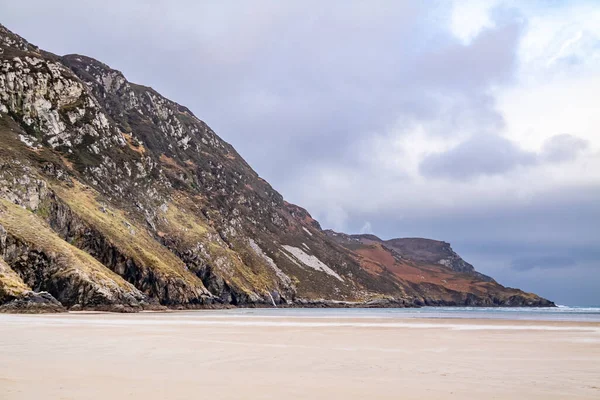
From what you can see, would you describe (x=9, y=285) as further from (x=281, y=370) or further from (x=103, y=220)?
(x=281, y=370)

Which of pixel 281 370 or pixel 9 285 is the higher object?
pixel 281 370

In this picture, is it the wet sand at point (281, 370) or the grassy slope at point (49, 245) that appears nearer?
the wet sand at point (281, 370)

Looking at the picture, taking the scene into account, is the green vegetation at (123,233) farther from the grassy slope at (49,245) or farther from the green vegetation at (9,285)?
the green vegetation at (9,285)

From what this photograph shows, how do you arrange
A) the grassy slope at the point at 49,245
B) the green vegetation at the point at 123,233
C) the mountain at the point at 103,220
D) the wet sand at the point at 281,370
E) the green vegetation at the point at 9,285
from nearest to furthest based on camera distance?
the wet sand at the point at 281,370 < the green vegetation at the point at 9,285 < the grassy slope at the point at 49,245 < the mountain at the point at 103,220 < the green vegetation at the point at 123,233

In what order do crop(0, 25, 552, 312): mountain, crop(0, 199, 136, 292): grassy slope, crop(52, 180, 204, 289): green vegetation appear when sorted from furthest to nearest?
1. crop(52, 180, 204, 289): green vegetation
2. crop(0, 25, 552, 312): mountain
3. crop(0, 199, 136, 292): grassy slope

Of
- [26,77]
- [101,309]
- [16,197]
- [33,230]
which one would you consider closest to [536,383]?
[101,309]

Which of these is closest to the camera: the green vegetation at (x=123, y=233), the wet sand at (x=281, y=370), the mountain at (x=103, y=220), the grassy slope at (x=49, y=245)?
the wet sand at (x=281, y=370)

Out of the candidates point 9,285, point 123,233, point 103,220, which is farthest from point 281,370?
point 123,233

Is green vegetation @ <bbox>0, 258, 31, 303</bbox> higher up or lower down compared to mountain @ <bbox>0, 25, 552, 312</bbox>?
lower down

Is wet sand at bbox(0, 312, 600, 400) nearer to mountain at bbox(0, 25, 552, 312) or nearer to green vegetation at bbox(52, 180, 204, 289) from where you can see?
mountain at bbox(0, 25, 552, 312)

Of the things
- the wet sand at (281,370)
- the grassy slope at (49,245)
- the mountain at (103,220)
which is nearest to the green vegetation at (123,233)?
the mountain at (103,220)

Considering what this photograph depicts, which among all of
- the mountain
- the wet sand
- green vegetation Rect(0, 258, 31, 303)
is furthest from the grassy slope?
the wet sand

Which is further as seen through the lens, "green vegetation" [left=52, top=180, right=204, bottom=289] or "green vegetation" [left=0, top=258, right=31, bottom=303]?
"green vegetation" [left=52, top=180, right=204, bottom=289]

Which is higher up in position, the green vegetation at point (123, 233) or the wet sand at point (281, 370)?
the green vegetation at point (123, 233)
